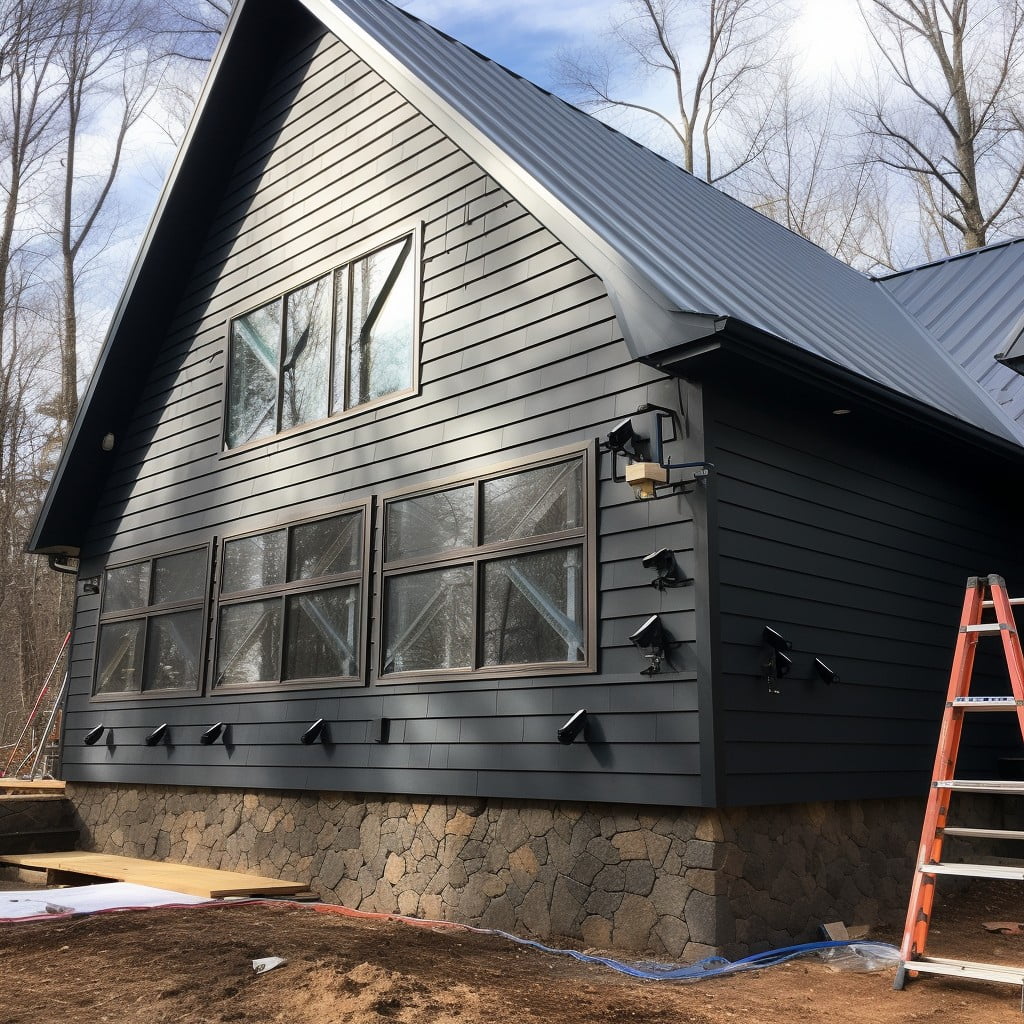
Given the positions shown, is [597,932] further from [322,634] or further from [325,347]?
[325,347]

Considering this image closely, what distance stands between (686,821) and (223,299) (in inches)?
264

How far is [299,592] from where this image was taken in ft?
27.3

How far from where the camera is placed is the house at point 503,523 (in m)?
5.80

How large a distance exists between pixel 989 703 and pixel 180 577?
23.1 feet

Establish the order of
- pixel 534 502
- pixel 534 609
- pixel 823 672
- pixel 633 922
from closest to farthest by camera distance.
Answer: pixel 633 922 < pixel 823 672 < pixel 534 609 < pixel 534 502

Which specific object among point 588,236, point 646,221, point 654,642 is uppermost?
point 646,221

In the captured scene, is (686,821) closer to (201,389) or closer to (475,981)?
(475,981)

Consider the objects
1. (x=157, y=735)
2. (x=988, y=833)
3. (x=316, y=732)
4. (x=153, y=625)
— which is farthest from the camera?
(x=153, y=625)

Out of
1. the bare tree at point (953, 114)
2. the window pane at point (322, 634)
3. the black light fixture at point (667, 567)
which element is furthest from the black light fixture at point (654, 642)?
the bare tree at point (953, 114)

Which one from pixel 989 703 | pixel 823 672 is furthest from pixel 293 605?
pixel 989 703

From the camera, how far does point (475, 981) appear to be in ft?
15.6

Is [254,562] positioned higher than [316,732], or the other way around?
[254,562]

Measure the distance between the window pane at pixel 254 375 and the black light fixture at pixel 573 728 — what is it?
4.29 meters

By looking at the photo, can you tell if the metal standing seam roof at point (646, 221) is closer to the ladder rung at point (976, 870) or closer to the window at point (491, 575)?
the window at point (491, 575)
